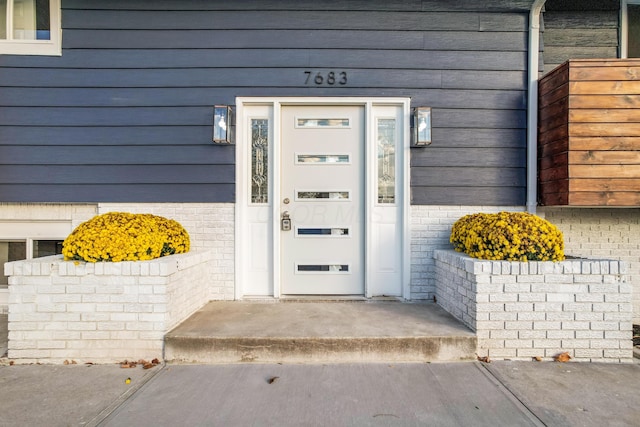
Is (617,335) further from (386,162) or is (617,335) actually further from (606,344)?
(386,162)

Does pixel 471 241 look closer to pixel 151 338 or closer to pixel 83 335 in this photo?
pixel 151 338

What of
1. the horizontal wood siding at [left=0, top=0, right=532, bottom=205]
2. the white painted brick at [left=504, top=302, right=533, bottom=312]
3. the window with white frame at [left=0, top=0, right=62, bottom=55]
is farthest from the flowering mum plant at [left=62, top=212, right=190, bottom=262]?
the white painted brick at [left=504, top=302, right=533, bottom=312]

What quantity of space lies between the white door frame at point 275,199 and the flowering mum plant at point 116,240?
34.1 inches

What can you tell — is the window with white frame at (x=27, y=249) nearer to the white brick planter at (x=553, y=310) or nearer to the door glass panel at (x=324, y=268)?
the door glass panel at (x=324, y=268)

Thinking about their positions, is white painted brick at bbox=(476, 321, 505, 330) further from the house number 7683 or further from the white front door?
the house number 7683

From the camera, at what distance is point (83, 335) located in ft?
7.95

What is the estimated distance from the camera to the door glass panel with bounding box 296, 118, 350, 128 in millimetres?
3447

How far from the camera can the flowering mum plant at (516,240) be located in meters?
2.49

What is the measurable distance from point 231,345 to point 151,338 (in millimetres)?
627

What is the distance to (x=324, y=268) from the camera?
11.3 ft

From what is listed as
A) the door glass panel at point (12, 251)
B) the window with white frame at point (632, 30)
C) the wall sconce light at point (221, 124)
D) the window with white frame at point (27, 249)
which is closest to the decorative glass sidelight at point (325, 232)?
the wall sconce light at point (221, 124)

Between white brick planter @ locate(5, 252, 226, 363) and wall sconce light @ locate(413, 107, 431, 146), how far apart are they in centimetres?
265

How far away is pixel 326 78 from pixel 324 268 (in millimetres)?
2011

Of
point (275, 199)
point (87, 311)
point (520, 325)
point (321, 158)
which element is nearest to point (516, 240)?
point (520, 325)
